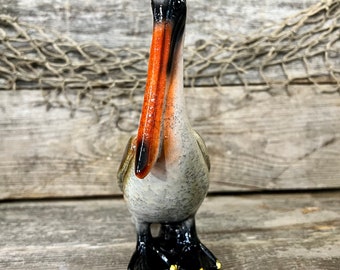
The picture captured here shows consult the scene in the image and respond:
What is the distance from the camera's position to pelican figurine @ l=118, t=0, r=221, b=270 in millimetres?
674

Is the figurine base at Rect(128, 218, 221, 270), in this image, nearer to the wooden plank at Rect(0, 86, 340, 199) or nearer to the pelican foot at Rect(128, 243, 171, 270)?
the pelican foot at Rect(128, 243, 171, 270)

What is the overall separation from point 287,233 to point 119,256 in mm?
320

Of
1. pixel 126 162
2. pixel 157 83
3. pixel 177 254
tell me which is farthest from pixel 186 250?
pixel 157 83

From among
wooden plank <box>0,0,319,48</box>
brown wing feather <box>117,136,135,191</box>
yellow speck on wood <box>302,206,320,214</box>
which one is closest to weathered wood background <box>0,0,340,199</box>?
wooden plank <box>0,0,319,48</box>

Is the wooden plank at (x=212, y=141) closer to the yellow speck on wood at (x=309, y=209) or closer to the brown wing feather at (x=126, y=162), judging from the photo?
the yellow speck on wood at (x=309, y=209)

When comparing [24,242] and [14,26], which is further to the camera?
[14,26]

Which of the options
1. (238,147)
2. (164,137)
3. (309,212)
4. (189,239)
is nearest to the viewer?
(164,137)

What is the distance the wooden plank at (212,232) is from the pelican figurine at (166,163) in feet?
0.30

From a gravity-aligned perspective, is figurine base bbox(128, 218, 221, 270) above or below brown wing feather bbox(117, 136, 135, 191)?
below

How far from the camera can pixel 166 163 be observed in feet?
2.30

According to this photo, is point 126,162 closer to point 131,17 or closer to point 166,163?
point 166,163

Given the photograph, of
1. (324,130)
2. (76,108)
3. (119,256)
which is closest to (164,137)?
(119,256)

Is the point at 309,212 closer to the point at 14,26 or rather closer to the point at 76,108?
the point at 76,108

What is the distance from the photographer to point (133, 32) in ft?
3.83
